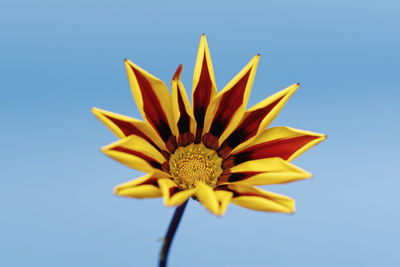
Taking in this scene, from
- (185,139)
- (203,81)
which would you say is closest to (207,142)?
(185,139)

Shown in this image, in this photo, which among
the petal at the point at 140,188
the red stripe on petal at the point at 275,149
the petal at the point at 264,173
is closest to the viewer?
the petal at the point at 140,188

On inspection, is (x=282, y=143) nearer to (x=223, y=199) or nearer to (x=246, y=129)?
(x=246, y=129)

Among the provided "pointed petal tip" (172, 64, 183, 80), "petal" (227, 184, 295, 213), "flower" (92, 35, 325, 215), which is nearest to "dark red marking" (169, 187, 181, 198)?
"flower" (92, 35, 325, 215)

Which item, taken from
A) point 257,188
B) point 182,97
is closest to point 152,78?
point 182,97

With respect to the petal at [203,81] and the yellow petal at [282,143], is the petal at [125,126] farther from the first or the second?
the yellow petal at [282,143]

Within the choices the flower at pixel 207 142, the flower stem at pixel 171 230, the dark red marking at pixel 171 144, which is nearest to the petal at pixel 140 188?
the flower at pixel 207 142

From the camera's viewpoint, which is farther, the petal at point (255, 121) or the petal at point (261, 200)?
the petal at point (255, 121)

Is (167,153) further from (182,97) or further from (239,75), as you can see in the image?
(239,75)
